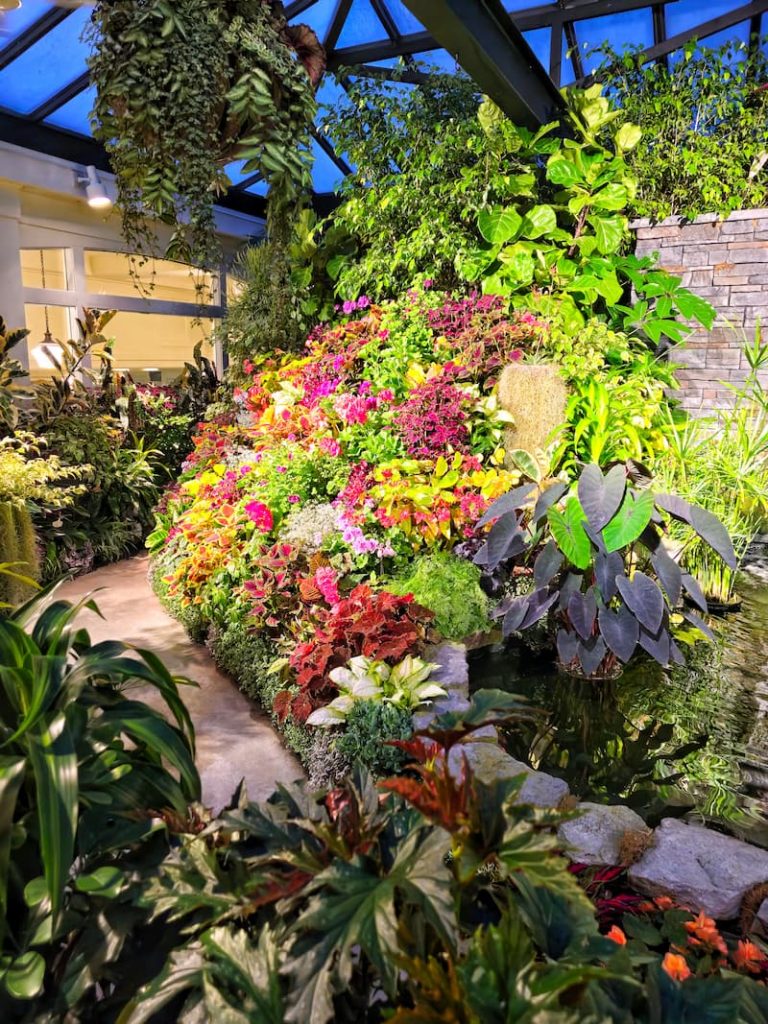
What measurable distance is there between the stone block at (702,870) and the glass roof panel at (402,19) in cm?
627

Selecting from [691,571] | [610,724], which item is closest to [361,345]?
[691,571]

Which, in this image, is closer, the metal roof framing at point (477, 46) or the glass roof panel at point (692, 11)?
the metal roof framing at point (477, 46)

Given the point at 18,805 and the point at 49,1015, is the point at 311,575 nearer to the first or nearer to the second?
the point at 18,805

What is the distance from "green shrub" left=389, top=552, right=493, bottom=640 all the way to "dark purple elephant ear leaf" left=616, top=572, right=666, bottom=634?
0.66m

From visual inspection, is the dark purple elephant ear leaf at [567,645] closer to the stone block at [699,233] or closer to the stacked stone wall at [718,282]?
the stacked stone wall at [718,282]

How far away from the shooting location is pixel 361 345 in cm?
452

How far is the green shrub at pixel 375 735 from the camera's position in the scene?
2043 millimetres

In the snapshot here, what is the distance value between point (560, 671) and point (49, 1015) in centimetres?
229

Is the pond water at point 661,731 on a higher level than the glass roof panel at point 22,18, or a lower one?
lower

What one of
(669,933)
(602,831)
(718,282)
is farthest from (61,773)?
(718,282)

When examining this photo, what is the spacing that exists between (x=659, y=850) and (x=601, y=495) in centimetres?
127

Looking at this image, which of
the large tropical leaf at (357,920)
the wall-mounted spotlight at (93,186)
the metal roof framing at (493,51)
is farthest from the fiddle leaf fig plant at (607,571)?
the wall-mounted spotlight at (93,186)

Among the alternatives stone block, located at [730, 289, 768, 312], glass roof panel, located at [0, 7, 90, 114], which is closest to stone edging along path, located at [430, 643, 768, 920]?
stone block, located at [730, 289, 768, 312]

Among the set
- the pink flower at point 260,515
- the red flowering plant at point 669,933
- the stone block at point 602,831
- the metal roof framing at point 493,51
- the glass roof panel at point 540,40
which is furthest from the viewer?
the glass roof panel at point 540,40
